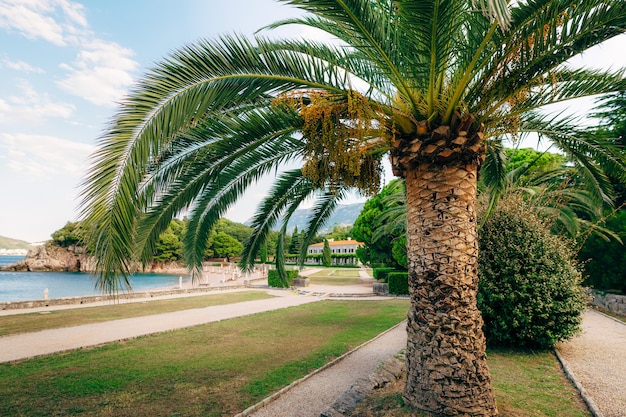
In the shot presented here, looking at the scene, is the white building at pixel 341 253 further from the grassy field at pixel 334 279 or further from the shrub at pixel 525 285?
the shrub at pixel 525 285

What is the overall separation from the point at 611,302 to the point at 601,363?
30.7ft

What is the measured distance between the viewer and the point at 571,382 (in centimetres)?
582

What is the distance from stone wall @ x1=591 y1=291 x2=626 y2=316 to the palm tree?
12336mm

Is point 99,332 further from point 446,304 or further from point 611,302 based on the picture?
point 611,302

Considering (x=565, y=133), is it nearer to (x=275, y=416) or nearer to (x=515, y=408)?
(x=515, y=408)

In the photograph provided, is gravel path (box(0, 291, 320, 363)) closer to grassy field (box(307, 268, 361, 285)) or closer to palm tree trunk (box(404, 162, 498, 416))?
palm tree trunk (box(404, 162, 498, 416))

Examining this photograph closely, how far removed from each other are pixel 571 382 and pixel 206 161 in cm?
690

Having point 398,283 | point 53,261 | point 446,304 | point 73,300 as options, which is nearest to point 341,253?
point 53,261

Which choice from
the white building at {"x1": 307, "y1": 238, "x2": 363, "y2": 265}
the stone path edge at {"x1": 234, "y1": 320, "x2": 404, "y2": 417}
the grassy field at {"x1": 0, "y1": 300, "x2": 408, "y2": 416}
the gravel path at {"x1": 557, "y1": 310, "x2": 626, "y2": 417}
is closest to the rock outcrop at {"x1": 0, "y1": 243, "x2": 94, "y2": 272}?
the white building at {"x1": 307, "y1": 238, "x2": 363, "y2": 265}

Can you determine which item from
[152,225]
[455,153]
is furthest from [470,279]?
[152,225]

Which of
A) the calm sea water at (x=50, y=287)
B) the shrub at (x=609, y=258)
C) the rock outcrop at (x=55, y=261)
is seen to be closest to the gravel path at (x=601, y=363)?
the shrub at (x=609, y=258)

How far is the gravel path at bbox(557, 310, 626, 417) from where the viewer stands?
5.09m

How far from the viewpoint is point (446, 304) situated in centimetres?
399

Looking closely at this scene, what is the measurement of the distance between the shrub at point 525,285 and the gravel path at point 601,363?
61 cm
